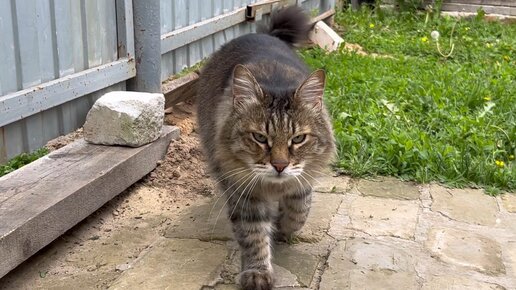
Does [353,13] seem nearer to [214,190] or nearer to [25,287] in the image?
[214,190]

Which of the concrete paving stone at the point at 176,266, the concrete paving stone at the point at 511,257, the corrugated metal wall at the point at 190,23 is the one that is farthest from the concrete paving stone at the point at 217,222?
the corrugated metal wall at the point at 190,23

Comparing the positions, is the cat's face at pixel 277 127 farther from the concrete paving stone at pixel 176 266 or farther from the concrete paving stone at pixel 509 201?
the concrete paving stone at pixel 509 201

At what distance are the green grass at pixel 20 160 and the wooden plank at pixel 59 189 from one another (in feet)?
0.43

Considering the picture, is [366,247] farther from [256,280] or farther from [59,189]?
[59,189]

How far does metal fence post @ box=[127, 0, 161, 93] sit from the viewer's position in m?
4.22

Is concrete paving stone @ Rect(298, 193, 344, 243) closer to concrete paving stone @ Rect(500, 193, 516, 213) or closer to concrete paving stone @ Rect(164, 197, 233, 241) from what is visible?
concrete paving stone @ Rect(164, 197, 233, 241)

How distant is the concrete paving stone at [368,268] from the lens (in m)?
2.86

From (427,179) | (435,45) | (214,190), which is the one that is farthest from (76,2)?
(435,45)

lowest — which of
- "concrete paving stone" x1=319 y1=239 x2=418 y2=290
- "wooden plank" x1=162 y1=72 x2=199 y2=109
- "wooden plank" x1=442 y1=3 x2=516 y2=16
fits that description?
"concrete paving stone" x1=319 y1=239 x2=418 y2=290

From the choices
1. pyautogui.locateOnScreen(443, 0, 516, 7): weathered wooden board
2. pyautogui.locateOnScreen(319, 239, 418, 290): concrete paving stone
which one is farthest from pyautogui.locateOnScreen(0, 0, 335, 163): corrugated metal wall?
pyautogui.locateOnScreen(443, 0, 516, 7): weathered wooden board

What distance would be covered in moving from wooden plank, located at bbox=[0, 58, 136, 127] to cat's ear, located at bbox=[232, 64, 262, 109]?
127 cm

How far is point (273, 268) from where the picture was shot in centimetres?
302

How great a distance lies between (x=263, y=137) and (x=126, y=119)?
121cm

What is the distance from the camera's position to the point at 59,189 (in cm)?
312
